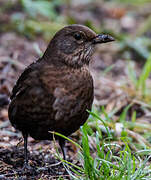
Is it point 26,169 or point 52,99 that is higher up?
point 52,99

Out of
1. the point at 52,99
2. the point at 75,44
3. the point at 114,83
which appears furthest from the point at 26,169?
the point at 114,83

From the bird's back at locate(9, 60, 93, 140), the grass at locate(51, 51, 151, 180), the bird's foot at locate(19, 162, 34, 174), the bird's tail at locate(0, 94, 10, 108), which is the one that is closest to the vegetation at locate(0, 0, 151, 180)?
the grass at locate(51, 51, 151, 180)

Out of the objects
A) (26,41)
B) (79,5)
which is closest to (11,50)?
(26,41)

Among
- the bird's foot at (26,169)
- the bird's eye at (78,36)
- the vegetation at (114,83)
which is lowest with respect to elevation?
the bird's foot at (26,169)

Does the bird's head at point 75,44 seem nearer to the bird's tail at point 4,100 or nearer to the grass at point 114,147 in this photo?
the grass at point 114,147

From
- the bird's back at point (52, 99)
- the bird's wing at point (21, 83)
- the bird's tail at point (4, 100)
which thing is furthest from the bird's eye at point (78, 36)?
the bird's tail at point (4, 100)

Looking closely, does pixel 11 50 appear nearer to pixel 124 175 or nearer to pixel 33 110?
pixel 33 110

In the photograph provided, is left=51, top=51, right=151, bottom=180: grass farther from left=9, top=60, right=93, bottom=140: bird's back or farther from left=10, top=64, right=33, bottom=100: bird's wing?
left=10, top=64, right=33, bottom=100: bird's wing

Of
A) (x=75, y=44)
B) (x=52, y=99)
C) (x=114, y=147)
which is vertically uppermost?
(x=75, y=44)

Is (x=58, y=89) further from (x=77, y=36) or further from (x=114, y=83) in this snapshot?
(x=114, y=83)
